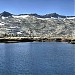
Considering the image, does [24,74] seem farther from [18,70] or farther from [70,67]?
[70,67]

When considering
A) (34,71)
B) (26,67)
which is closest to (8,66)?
(26,67)

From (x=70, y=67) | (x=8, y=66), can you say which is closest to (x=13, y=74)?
(x=8, y=66)

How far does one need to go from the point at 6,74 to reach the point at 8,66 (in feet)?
46.7

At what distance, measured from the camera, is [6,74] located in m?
78.8

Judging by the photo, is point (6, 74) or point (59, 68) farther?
point (59, 68)

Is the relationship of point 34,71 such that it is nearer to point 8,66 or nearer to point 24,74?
point 24,74

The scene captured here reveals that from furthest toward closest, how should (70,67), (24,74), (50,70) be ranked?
(70,67)
(50,70)
(24,74)

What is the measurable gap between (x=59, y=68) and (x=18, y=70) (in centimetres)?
1356

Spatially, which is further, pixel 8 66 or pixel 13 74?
pixel 8 66

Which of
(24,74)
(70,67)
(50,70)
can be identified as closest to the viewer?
(24,74)

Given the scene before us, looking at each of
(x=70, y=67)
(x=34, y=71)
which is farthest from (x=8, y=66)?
(x=70, y=67)

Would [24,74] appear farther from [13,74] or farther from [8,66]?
[8,66]

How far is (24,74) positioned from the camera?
78125mm

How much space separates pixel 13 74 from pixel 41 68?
1241 centimetres
